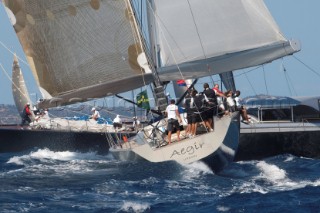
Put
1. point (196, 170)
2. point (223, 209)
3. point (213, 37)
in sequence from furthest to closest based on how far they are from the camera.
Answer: point (213, 37) < point (196, 170) < point (223, 209)

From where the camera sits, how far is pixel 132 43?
27.5m

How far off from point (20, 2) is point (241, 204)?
12.5 metres

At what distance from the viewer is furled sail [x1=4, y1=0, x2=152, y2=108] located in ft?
90.1

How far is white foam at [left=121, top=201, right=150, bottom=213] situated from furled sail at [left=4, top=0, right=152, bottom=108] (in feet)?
30.1

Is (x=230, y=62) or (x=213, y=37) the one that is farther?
(x=213, y=37)

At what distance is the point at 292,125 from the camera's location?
29.8 meters

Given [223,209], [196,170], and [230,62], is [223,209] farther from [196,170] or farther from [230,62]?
[230,62]

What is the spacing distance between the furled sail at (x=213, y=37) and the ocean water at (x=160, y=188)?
3.21 m

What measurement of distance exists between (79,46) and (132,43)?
1768 mm

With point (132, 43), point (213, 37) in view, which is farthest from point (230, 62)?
point (132, 43)

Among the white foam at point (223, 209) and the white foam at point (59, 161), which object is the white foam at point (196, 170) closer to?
the white foam at point (59, 161)

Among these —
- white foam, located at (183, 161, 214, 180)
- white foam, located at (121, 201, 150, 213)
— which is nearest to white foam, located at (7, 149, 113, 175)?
white foam, located at (183, 161, 214, 180)

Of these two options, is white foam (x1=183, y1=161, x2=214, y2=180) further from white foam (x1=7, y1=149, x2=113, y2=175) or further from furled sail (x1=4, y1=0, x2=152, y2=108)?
furled sail (x1=4, y1=0, x2=152, y2=108)

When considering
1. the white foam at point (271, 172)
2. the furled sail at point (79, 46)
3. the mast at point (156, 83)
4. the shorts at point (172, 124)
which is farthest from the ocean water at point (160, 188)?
the furled sail at point (79, 46)
